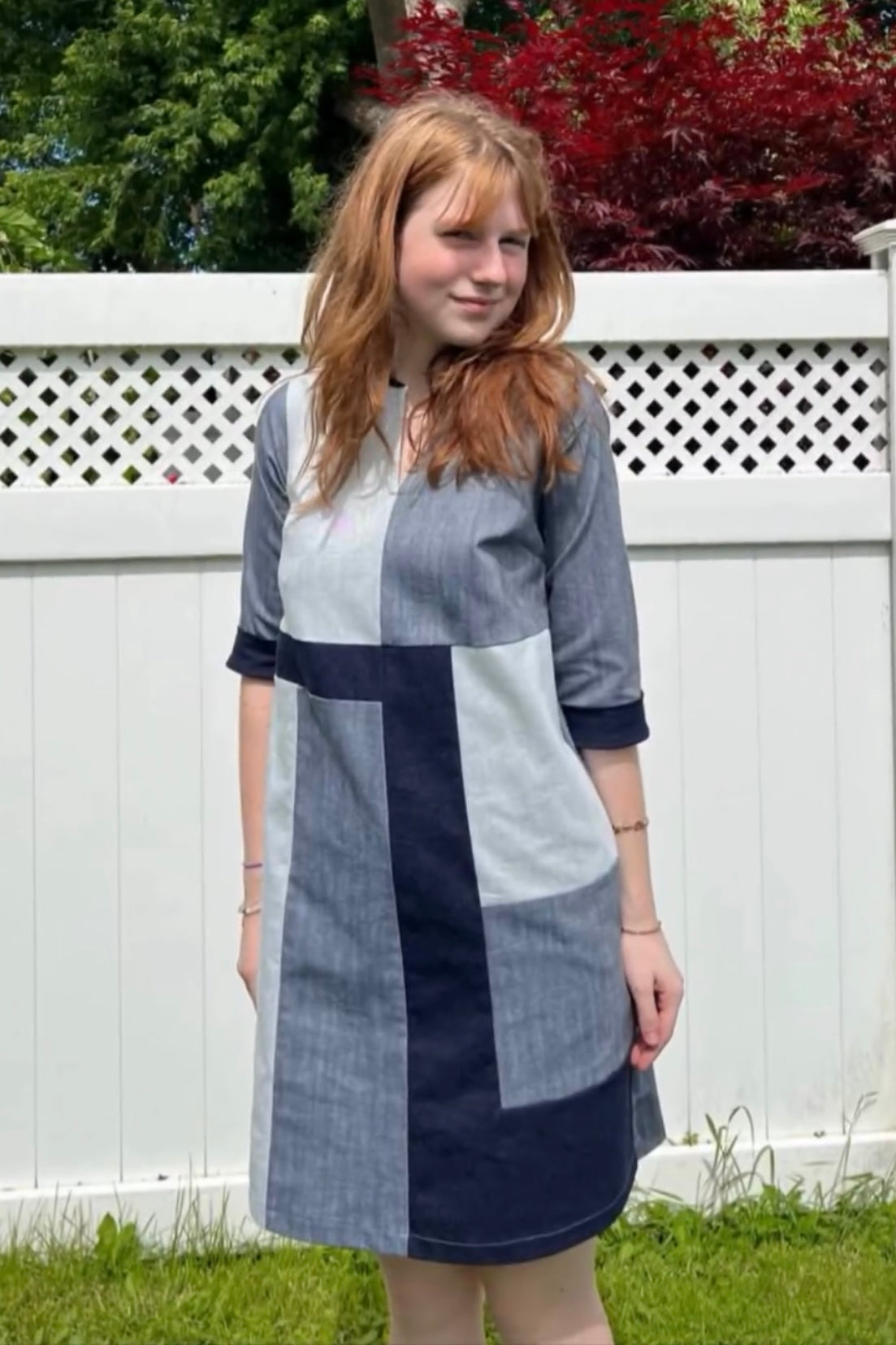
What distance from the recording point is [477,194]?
1799 millimetres

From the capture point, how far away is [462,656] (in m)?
1.80

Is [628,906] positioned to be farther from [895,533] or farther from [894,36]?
[894,36]

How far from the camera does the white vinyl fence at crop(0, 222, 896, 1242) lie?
124 inches

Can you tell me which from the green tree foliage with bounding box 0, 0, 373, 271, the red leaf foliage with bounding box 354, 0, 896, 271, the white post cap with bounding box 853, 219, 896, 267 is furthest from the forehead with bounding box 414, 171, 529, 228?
the green tree foliage with bounding box 0, 0, 373, 271

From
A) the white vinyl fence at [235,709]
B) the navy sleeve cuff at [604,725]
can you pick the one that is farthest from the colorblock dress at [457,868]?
the white vinyl fence at [235,709]

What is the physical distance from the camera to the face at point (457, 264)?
182 cm

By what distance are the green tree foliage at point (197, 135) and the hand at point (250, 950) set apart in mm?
12161

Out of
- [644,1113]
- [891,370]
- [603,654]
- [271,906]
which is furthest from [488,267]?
[891,370]

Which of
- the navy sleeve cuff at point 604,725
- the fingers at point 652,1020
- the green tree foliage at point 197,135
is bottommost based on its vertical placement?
the fingers at point 652,1020

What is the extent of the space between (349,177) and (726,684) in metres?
1.62

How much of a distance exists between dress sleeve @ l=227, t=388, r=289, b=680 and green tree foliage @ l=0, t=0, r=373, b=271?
1205 centimetres

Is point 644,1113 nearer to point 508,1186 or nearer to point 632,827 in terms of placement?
point 508,1186

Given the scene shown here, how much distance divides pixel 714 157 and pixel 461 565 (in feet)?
9.48

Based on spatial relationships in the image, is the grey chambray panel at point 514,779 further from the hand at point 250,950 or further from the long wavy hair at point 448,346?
the hand at point 250,950
